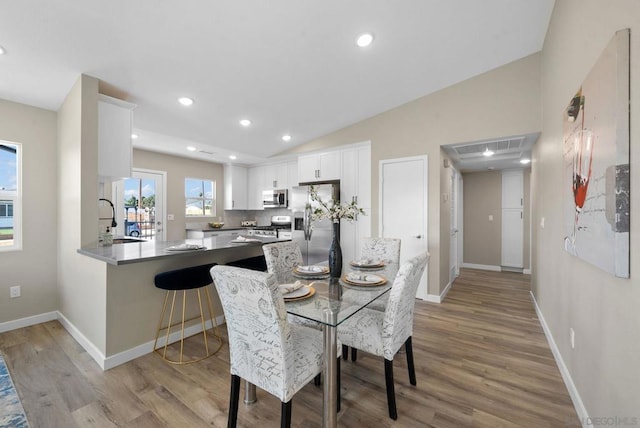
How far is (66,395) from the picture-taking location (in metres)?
1.87

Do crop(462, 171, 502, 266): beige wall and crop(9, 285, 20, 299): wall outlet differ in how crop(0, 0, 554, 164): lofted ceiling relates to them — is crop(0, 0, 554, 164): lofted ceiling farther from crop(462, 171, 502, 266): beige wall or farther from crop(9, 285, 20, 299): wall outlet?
crop(462, 171, 502, 266): beige wall

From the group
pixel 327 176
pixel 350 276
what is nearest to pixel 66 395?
pixel 350 276

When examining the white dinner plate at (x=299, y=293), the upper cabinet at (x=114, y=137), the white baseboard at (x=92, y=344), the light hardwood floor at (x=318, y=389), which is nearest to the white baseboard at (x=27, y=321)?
the white baseboard at (x=92, y=344)

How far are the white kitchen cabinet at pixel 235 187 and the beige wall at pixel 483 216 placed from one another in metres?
5.08

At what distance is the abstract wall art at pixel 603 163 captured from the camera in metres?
1.14

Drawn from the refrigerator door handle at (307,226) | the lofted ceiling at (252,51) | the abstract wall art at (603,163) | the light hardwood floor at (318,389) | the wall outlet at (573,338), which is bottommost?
the light hardwood floor at (318,389)

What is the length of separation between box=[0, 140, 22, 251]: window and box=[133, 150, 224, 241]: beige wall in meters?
2.02

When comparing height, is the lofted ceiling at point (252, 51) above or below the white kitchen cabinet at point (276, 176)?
above

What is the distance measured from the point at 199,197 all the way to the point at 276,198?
5.55 feet

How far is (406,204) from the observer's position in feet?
13.1

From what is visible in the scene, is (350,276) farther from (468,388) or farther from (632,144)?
(632,144)

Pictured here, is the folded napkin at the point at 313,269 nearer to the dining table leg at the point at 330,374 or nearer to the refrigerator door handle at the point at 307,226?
the dining table leg at the point at 330,374

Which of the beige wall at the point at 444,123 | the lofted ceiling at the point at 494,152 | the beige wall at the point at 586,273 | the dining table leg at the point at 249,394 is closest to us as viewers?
the beige wall at the point at 586,273

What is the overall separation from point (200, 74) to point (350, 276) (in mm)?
2412
